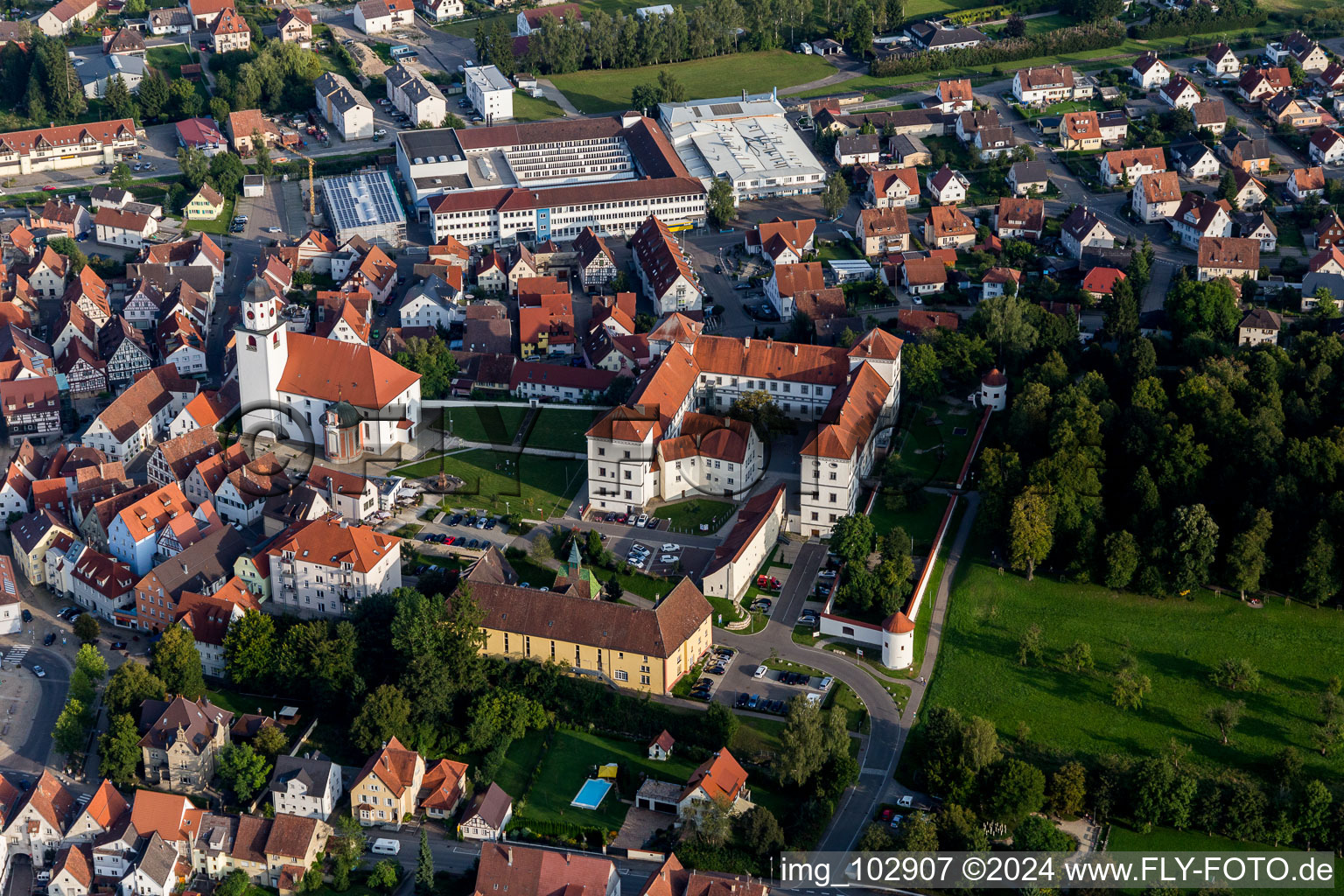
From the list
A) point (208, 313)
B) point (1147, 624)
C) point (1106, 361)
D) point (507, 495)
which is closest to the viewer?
point (1147, 624)

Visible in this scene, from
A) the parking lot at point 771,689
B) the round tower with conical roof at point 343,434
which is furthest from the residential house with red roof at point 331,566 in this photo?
the parking lot at point 771,689

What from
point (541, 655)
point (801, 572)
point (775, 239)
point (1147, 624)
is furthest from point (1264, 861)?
point (775, 239)

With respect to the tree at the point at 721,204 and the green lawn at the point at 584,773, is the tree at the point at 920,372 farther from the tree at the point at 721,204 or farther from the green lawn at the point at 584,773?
the green lawn at the point at 584,773

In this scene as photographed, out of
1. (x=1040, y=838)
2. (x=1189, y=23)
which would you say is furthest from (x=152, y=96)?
(x=1040, y=838)

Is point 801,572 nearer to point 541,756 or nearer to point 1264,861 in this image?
point 541,756

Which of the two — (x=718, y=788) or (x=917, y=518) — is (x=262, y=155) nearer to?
(x=917, y=518)
